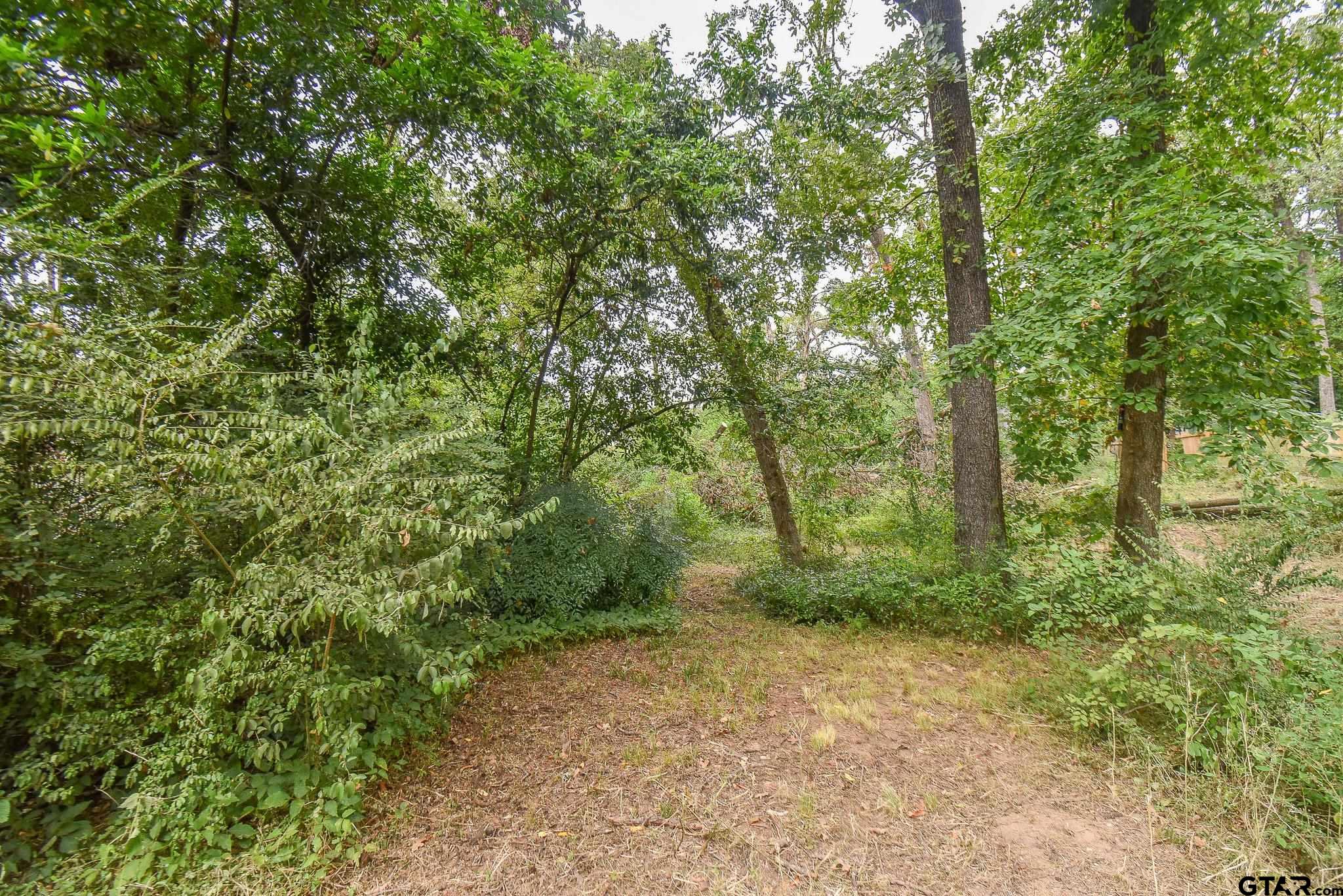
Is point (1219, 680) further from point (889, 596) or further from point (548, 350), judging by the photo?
point (548, 350)

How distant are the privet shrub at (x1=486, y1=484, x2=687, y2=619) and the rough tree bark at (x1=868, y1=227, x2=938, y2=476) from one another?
3.25 metres

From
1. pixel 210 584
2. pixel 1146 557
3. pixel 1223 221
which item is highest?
pixel 1223 221

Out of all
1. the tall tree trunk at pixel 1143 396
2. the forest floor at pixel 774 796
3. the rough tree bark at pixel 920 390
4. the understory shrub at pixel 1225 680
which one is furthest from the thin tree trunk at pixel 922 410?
the forest floor at pixel 774 796

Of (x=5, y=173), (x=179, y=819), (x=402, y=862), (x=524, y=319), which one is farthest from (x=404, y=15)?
(x=402, y=862)

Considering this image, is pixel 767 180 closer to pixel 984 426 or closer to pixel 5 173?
pixel 984 426

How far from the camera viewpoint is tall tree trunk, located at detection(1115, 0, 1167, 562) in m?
3.99

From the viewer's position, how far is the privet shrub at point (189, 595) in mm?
1973

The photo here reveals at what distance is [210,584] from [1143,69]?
7.20 meters

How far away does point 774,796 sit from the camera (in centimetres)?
253

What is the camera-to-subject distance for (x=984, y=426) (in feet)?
16.4

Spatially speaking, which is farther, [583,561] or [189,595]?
[583,561]

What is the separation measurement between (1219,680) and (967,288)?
3684 millimetres

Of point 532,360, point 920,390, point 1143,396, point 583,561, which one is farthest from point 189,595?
point 920,390

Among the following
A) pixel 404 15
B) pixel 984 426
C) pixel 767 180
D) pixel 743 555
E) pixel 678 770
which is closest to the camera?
pixel 678 770
